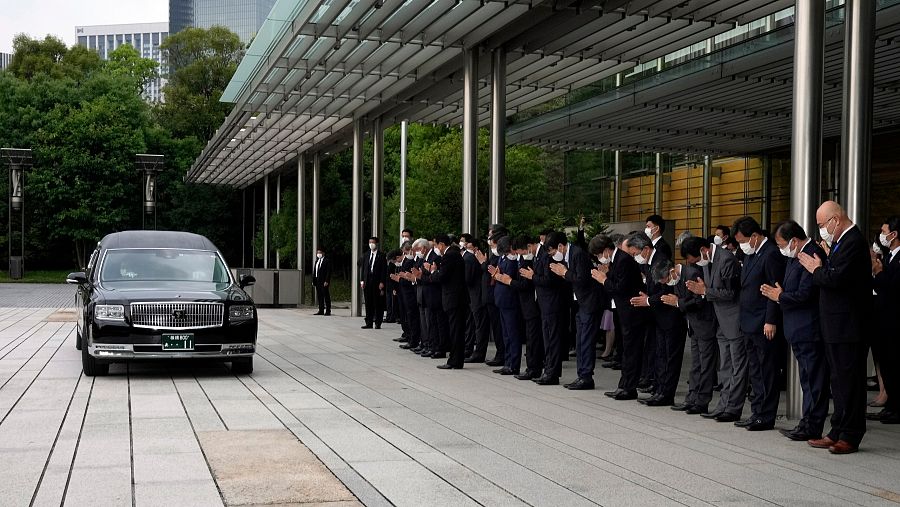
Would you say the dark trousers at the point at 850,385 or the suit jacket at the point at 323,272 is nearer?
the dark trousers at the point at 850,385

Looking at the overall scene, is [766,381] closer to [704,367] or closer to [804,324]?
[804,324]

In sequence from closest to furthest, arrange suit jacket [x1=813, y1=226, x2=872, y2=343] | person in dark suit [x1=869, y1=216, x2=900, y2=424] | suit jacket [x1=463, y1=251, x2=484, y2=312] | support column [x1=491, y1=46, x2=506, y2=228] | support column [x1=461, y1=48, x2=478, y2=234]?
suit jacket [x1=813, y1=226, x2=872, y2=343] < person in dark suit [x1=869, y1=216, x2=900, y2=424] < suit jacket [x1=463, y1=251, x2=484, y2=312] < support column [x1=491, y1=46, x2=506, y2=228] < support column [x1=461, y1=48, x2=478, y2=234]

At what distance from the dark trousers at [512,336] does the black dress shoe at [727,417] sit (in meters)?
4.25

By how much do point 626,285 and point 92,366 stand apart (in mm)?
6711

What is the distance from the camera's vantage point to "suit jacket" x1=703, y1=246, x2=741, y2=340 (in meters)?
9.74

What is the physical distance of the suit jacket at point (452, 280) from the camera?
48.5 ft

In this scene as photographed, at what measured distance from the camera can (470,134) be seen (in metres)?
19.3

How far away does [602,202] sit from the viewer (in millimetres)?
42531

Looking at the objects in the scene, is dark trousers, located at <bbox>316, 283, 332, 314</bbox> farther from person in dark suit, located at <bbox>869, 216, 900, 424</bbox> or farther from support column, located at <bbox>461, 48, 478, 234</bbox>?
person in dark suit, located at <bbox>869, 216, 900, 424</bbox>

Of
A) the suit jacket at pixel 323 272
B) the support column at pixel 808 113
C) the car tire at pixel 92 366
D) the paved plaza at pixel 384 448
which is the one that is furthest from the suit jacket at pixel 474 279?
the suit jacket at pixel 323 272

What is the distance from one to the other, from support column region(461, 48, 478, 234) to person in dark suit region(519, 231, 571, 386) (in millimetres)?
6478

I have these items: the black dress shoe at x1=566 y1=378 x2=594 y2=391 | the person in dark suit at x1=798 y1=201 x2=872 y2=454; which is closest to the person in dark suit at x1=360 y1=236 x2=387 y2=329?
the black dress shoe at x1=566 y1=378 x2=594 y2=391

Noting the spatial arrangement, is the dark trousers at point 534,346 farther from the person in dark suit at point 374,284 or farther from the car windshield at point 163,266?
the person in dark suit at point 374,284

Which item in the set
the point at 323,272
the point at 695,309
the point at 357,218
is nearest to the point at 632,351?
the point at 695,309
